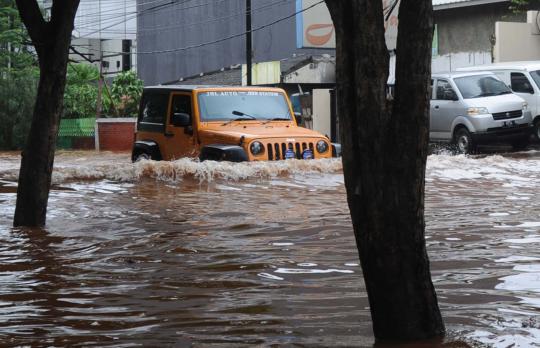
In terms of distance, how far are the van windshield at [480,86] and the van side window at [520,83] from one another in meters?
0.60

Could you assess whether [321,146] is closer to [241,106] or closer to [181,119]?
[241,106]

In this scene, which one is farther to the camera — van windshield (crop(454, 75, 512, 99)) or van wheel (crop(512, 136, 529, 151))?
van wheel (crop(512, 136, 529, 151))

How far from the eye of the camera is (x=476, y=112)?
21.1m

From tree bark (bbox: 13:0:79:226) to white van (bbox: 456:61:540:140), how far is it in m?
14.7

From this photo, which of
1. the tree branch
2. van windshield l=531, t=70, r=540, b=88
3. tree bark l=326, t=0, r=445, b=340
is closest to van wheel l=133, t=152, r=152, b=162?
the tree branch

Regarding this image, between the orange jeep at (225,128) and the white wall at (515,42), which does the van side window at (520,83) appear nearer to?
the white wall at (515,42)

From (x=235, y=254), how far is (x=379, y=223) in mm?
3755

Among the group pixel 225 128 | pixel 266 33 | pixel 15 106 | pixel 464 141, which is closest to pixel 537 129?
pixel 464 141

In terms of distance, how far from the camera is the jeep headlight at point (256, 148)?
46.5 feet

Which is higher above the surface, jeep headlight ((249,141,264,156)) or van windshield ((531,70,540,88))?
van windshield ((531,70,540,88))

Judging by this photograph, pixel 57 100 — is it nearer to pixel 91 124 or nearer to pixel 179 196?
pixel 179 196

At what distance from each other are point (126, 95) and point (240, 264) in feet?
101

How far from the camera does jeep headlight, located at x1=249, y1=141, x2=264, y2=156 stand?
1418 cm

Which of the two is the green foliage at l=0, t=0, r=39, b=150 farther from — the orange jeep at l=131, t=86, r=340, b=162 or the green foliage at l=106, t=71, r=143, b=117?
the orange jeep at l=131, t=86, r=340, b=162
